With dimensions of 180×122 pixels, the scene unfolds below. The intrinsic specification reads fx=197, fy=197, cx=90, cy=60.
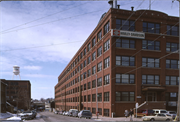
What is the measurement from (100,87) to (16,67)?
296 feet

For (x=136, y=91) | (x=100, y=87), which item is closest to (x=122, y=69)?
(x=136, y=91)

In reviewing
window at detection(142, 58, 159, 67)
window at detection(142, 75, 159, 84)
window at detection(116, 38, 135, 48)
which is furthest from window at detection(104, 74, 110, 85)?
window at detection(142, 58, 159, 67)

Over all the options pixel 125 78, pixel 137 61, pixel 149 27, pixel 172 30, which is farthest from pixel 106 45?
pixel 172 30

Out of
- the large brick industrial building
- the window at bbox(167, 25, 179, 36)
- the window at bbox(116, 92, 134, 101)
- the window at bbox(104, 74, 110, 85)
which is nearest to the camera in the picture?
the window at bbox(116, 92, 134, 101)

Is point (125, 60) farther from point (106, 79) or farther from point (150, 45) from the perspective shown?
point (150, 45)

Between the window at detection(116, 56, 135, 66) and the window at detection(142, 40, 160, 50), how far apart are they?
12.9 feet

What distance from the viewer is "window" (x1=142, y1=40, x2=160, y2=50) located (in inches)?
1654

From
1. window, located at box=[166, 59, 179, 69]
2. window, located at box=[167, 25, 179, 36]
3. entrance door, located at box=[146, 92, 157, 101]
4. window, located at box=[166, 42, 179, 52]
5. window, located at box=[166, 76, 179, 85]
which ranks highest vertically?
window, located at box=[167, 25, 179, 36]

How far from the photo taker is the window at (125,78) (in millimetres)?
40094

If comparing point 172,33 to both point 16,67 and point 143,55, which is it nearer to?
point 143,55

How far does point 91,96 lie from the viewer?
53875 millimetres

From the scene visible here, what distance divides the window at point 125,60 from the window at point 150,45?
12.9 ft

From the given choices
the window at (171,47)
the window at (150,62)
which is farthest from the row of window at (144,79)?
the window at (171,47)

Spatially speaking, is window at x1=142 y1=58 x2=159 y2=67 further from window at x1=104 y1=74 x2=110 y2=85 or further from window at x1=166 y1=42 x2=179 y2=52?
window at x1=104 y1=74 x2=110 y2=85
